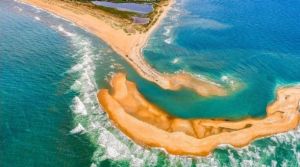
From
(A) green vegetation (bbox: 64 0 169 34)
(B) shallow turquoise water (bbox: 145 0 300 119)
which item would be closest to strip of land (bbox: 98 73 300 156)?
(B) shallow turquoise water (bbox: 145 0 300 119)

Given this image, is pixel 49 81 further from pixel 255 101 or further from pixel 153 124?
pixel 255 101

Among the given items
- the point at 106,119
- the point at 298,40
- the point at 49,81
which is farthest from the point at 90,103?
the point at 298,40

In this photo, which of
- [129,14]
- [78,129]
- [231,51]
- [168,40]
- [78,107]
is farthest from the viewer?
[129,14]

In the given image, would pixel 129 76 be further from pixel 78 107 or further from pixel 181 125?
pixel 181 125

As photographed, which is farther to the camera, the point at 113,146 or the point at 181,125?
the point at 181,125

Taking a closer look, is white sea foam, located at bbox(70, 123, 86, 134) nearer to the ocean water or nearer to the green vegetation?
the ocean water

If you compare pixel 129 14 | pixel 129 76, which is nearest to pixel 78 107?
pixel 129 76

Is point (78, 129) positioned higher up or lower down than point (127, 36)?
lower down
